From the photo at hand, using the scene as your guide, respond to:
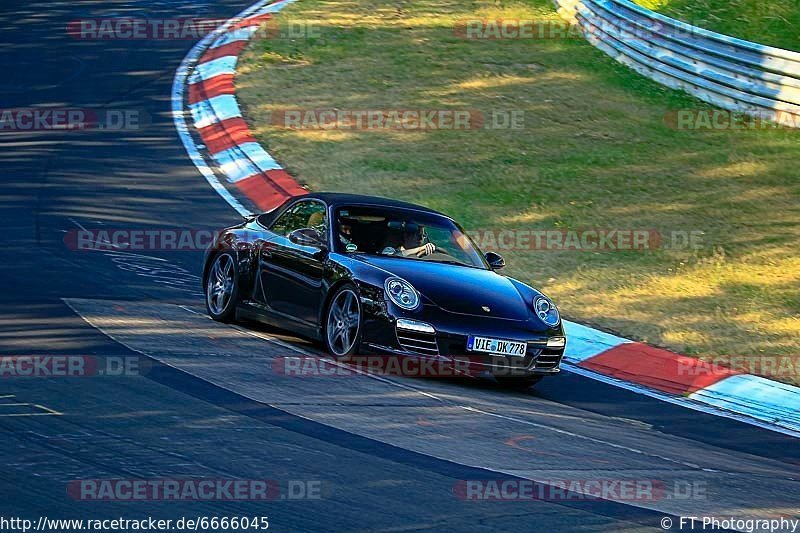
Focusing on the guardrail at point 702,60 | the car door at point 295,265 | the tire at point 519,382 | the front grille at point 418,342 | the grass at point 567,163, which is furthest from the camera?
the guardrail at point 702,60

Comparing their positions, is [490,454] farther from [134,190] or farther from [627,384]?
[134,190]

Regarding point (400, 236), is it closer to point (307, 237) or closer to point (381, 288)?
point (307, 237)

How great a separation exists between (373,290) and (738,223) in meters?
6.60

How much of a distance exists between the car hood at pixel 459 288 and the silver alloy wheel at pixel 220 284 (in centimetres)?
160

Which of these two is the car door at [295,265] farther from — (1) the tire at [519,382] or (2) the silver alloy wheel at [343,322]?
(1) the tire at [519,382]

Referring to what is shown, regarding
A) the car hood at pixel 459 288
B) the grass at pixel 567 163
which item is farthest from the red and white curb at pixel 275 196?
the car hood at pixel 459 288

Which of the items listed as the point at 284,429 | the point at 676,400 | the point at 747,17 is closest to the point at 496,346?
the point at 676,400

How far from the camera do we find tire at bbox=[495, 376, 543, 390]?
10.3 m

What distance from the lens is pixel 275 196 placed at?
16203 mm

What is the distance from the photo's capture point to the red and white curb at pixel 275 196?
10.7 metres

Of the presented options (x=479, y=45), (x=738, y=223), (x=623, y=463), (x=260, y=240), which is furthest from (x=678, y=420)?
(x=479, y=45)

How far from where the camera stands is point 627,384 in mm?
11008

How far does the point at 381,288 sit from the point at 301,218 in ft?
5.84

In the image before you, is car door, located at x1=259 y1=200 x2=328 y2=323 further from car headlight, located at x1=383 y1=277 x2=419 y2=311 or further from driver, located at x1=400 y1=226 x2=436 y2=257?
car headlight, located at x1=383 y1=277 x2=419 y2=311
